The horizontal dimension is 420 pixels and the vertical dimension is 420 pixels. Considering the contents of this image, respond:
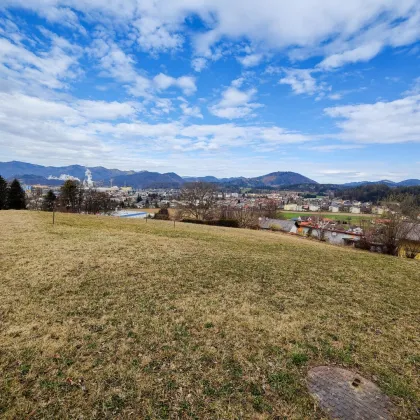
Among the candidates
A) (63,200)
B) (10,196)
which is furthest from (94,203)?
(10,196)

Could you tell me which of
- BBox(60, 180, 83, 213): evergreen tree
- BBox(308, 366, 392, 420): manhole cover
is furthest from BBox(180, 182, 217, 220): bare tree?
BBox(308, 366, 392, 420): manhole cover

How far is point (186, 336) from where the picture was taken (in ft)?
14.7

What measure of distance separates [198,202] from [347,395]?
3620cm

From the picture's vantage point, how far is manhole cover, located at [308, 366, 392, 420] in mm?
3045

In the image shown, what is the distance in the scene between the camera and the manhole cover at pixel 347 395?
9.99 ft

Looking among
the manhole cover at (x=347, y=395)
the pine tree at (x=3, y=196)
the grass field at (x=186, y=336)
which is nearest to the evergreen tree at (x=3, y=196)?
the pine tree at (x=3, y=196)

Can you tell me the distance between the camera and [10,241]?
1021cm

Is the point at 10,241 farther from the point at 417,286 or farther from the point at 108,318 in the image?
the point at 417,286

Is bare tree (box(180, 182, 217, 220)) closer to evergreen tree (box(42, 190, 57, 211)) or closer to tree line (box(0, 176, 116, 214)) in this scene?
tree line (box(0, 176, 116, 214))

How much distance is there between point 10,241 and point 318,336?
468 inches

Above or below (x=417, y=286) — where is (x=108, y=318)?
above

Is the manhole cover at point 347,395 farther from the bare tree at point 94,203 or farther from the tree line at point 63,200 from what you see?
the bare tree at point 94,203

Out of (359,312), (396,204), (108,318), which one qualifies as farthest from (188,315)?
(396,204)

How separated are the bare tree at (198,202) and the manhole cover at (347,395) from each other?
35.1 metres
